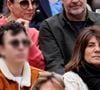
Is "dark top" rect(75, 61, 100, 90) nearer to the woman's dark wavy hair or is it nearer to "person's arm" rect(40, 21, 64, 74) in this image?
the woman's dark wavy hair

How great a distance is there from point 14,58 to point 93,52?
56cm

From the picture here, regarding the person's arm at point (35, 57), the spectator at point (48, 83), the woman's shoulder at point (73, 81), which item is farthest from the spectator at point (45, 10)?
the spectator at point (48, 83)

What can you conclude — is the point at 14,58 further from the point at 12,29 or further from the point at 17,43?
the point at 12,29

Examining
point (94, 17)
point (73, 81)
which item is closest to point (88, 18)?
point (94, 17)

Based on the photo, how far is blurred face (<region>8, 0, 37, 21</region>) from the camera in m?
3.86

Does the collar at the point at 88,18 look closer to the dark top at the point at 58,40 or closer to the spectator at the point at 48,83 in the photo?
the dark top at the point at 58,40

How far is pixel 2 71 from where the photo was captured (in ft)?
9.69

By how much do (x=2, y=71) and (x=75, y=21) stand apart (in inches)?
40.6

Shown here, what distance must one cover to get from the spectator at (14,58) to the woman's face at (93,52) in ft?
1.35

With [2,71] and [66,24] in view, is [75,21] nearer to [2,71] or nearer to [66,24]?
[66,24]

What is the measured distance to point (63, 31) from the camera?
372 cm

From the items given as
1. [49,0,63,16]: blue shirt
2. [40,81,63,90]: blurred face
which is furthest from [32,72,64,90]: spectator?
[49,0,63,16]: blue shirt

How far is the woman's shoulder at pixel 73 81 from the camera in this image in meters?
2.93

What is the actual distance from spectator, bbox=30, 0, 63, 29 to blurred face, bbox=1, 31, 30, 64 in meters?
1.27
